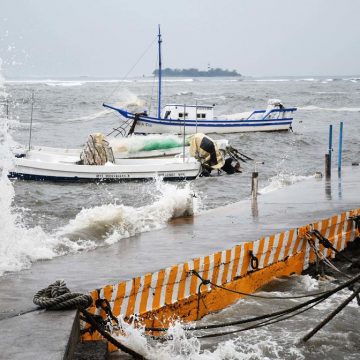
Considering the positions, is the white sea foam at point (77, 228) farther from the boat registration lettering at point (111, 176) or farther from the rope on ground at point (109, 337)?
the boat registration lettering at point (111, 176)

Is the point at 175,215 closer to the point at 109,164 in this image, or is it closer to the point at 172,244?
the point at 172,244

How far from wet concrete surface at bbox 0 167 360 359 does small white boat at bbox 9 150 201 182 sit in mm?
8467

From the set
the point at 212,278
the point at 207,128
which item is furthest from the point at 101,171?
the point at 207,128

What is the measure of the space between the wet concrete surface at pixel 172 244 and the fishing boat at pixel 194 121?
71.3ft

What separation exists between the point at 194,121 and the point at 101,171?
56.7ft

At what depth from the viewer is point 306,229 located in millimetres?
10203

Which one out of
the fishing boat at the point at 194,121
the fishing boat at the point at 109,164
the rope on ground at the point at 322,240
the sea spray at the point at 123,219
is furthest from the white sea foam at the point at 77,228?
the fishing boat at the point at 194,121

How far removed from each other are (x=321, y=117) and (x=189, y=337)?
5096 cm

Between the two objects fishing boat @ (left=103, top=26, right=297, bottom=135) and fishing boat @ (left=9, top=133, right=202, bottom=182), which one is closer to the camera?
fishing boat @ (left=9, top=133, right=202, bottom=182)

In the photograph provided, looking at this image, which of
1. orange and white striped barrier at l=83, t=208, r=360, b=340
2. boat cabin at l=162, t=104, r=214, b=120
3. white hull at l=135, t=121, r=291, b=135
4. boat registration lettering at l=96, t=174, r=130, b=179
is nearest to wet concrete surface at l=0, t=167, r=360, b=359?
orange and white striped barrier at l=83, t=208, r=360, b=340

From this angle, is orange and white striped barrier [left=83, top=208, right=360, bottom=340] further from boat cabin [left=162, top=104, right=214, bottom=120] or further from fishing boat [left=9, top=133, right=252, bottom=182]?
boat cabin [left=162, top=104, right=214, bottom=120]

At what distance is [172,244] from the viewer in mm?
10047

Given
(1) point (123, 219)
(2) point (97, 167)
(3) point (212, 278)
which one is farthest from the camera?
(2) point (97, 167)

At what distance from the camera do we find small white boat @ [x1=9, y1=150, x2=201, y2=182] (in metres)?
22.9
